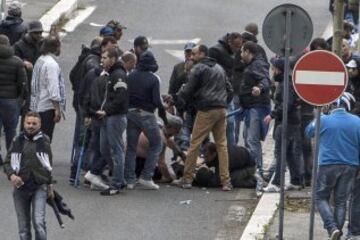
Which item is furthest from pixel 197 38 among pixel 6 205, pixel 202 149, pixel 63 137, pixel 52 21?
pixel 6 205

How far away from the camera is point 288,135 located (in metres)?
17.5

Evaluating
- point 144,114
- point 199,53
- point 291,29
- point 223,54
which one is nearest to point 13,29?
point 223,54

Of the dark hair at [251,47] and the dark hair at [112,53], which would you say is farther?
the dark hair at [251,47]

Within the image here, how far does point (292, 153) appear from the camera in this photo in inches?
695

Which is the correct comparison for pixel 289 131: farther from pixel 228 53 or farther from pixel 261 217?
pixel 228 53

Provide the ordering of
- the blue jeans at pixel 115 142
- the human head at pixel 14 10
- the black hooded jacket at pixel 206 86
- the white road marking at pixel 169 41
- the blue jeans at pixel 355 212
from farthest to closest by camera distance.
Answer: the white road marking at pixel 169 41 → the human head at pixel 14 10 → the black hooded jacket at pixel 206 86 → the blue jeans at pixel 115 142 → the blue jeans at pixel 355 212

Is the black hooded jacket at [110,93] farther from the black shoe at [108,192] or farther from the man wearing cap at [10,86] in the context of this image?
the man wearing cap at [10,86]

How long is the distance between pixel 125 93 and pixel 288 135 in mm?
2261

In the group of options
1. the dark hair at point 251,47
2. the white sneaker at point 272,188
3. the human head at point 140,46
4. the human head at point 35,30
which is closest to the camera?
the white sneaker at point 272,188

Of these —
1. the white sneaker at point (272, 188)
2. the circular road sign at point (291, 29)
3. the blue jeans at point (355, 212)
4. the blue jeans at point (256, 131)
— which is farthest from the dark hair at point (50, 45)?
the blue jeans at point (355, 212)

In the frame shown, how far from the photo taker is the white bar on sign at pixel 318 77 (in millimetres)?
14414

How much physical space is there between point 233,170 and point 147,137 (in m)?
1.35

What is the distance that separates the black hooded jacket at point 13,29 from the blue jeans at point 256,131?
4.33 m

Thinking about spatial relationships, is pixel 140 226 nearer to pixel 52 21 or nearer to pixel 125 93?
Result: pixel 125 93
